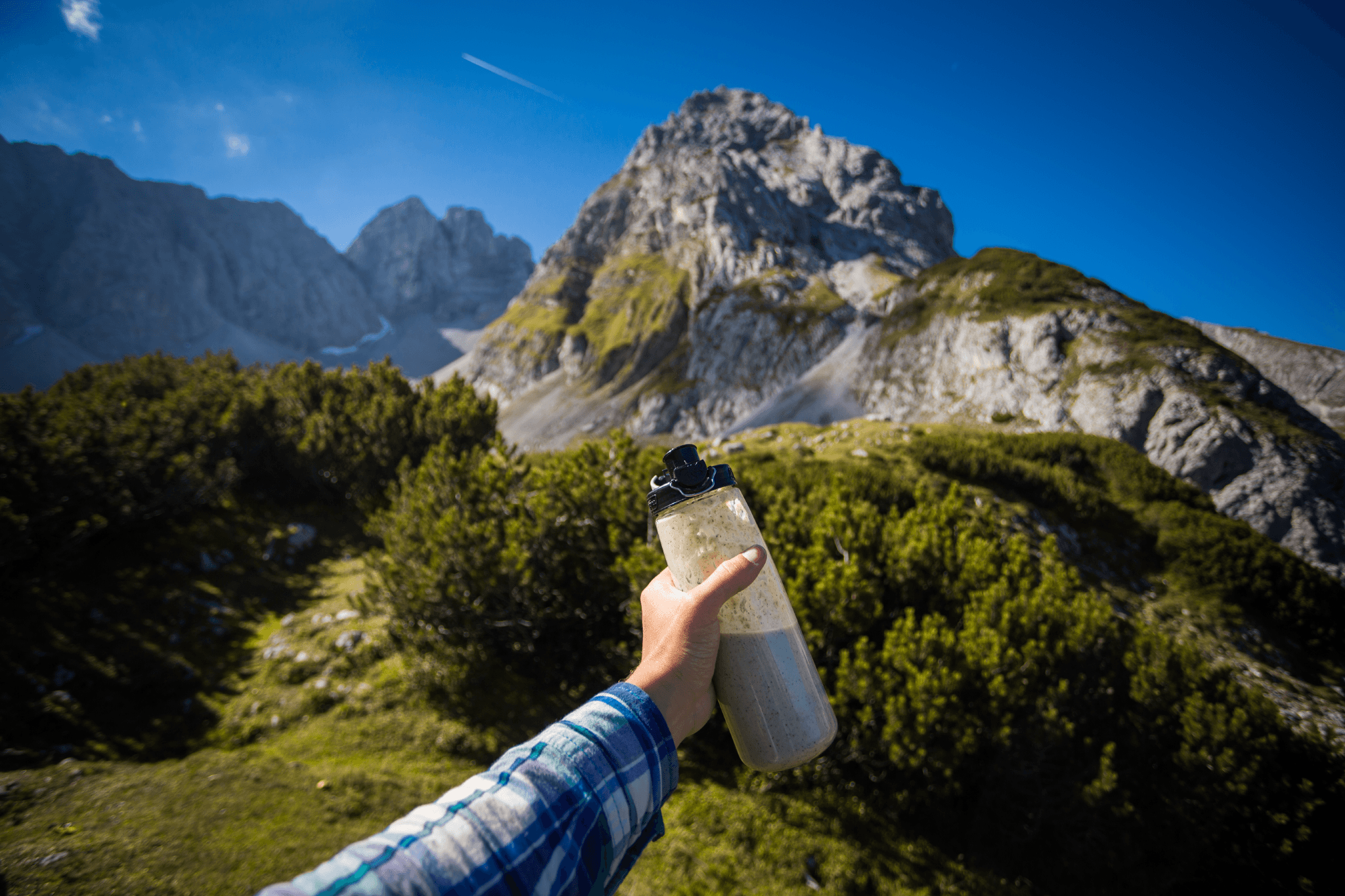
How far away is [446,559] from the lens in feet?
30.1

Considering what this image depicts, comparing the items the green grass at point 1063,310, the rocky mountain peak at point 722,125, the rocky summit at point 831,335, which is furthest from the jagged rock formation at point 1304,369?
the rocky mountain peak at point 722,125

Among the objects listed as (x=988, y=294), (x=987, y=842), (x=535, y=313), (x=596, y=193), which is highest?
(x=596, y=193)

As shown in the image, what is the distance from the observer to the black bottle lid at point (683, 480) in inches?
96.3

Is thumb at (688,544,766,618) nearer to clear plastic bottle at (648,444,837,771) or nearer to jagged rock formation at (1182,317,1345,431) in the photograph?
clear plastic bottle at (648,444,837,771)

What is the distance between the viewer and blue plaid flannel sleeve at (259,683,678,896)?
1332 millimetres

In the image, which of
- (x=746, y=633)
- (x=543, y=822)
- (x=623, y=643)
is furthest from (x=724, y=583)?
(x=623, y=643)

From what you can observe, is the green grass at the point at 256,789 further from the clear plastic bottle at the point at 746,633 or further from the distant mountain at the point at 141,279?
the distant mountain at the point at 141,279

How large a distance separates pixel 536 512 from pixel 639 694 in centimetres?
792

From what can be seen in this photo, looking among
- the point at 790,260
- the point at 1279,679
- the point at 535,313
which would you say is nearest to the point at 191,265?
the point at 535,313

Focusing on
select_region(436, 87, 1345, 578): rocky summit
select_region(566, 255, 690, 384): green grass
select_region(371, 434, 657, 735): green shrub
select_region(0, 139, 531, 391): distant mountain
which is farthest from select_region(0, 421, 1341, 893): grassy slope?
select_region(0, 139, 531, 391): distant mountain

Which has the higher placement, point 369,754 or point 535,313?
point 535,313

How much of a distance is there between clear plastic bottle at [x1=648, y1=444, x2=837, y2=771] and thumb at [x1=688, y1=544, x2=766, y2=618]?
0.08 metres

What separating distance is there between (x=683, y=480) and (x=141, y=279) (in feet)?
751

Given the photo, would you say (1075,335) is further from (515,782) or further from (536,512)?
(515,782)
